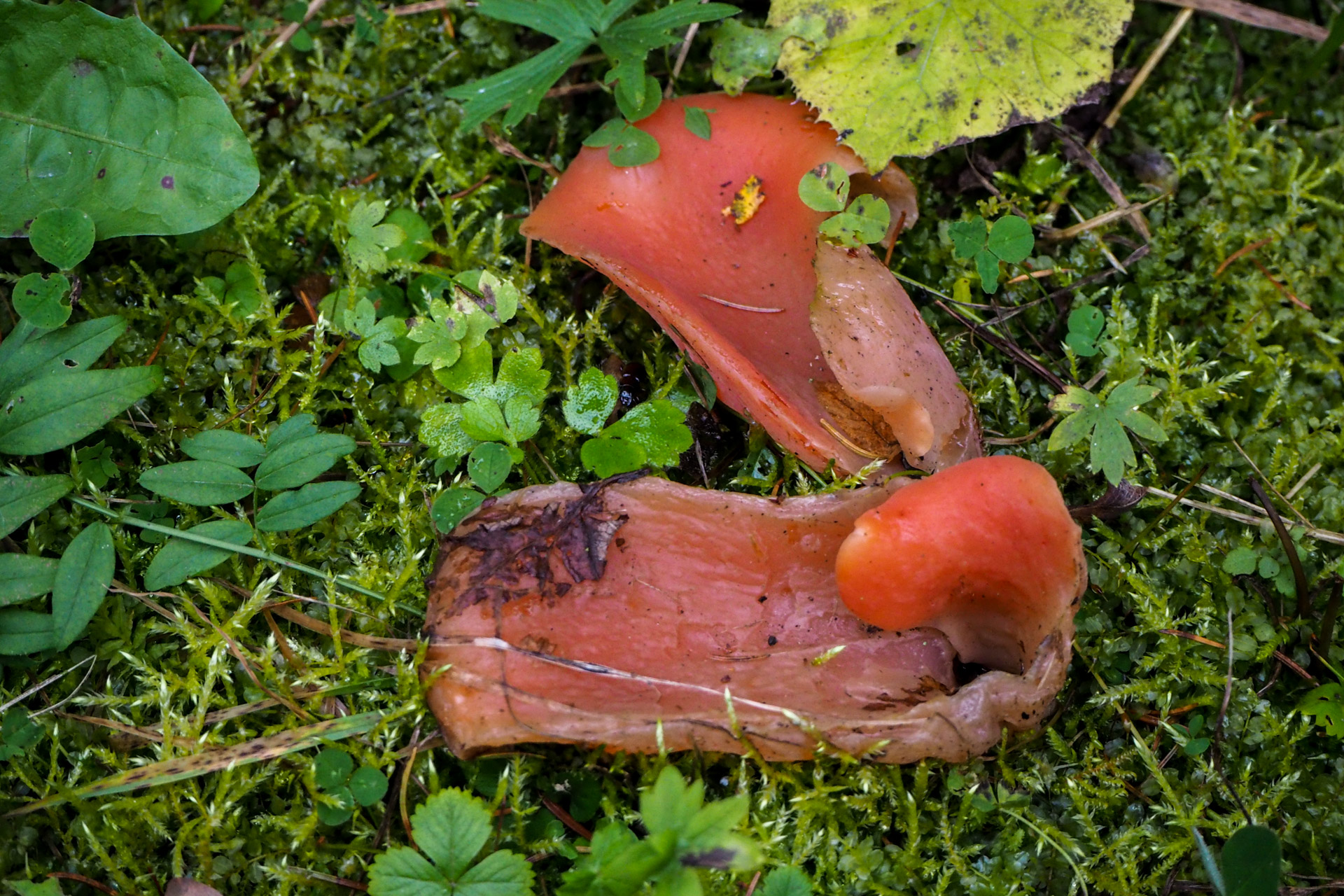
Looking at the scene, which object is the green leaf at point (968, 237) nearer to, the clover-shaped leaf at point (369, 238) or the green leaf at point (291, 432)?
the clover-shaped leaf at point (369, 238)

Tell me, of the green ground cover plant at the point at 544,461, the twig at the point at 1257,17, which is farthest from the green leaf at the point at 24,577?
the twig at the point at 1257,17

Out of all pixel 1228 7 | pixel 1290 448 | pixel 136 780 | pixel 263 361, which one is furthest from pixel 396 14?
pixel 1290 448

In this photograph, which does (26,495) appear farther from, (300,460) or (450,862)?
(450,862)

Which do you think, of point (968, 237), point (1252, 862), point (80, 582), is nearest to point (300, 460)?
point (80, 582)

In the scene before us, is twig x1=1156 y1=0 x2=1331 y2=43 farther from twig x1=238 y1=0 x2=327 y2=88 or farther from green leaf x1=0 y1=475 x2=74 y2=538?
green leaf x1=0 y1=475 x2=74 y2=538

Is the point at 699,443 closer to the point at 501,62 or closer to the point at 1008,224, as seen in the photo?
the point at 1008,224
